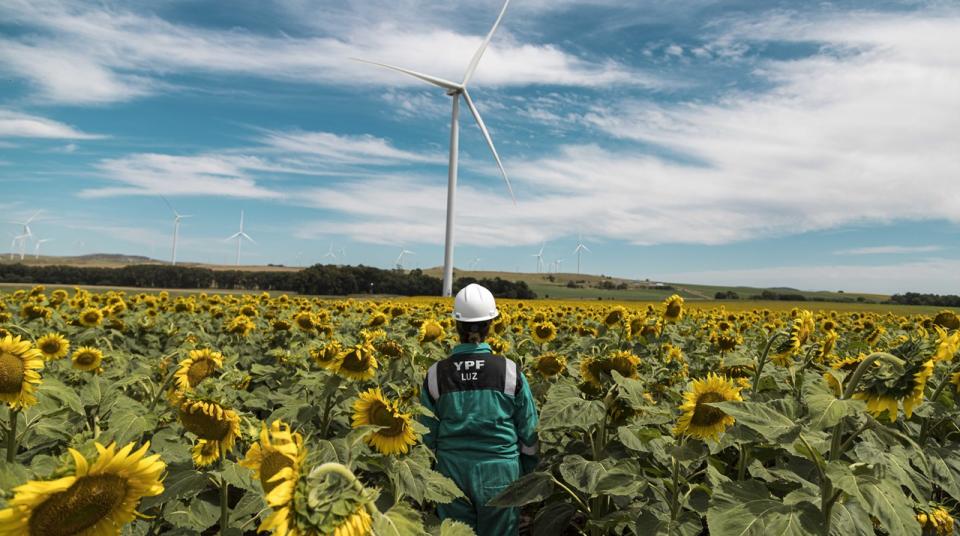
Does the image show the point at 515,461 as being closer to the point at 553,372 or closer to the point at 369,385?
the point at 553,372

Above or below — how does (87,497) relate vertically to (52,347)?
above

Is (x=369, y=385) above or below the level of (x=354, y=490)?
→ below

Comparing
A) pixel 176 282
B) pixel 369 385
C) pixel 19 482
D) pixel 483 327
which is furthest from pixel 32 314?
pixel 176 282

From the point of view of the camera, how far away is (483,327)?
514 centimetres

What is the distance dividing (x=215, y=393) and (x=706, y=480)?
353cm

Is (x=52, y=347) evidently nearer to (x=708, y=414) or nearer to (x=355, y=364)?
(x=355, y=364)

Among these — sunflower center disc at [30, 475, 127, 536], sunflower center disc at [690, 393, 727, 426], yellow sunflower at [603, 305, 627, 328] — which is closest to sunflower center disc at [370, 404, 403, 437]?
sunflower center disc at [690, 393, 727, 426]

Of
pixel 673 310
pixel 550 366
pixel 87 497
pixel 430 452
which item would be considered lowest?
pixel 430 452

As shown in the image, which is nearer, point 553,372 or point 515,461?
point 515,461

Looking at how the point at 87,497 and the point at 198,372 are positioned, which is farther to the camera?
Answer: the point at 198,372

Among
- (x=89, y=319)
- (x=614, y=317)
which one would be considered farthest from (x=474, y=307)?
(x=89, y=319)

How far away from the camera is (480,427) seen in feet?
15.6

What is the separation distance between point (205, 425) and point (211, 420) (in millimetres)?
44

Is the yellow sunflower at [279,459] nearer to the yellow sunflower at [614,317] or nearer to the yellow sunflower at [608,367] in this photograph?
the yellow sunflower at [608,367]
